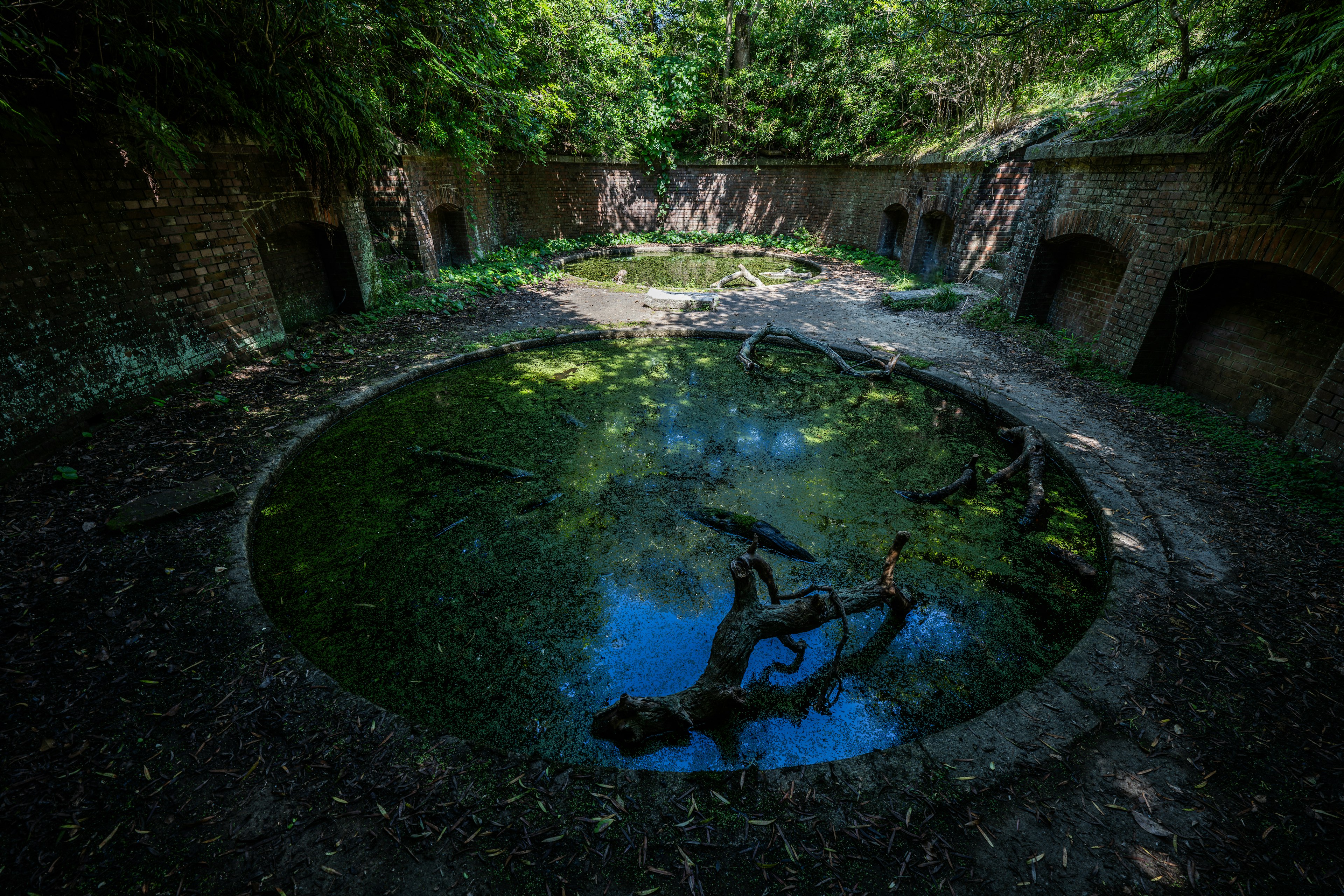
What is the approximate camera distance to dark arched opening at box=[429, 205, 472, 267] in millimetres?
10344

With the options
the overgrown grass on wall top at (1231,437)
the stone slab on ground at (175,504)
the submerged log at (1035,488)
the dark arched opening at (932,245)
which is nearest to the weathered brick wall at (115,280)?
the stone slab on ground at (175,504)

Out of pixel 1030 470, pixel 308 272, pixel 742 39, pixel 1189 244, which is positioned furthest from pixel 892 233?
pixel 308 272

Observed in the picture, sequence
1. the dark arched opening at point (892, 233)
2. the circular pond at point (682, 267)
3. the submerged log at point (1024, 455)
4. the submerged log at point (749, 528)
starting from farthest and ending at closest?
the dark arched opening at point (892, 233) → the circular pond at point (682, 267) → the submerged log at point (1024, 455) → the submerged log at point (749, 528)

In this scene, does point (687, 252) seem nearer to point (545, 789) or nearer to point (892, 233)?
point (892, 233)

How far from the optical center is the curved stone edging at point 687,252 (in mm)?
12492

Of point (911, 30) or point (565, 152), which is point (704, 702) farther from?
point (565, 152)

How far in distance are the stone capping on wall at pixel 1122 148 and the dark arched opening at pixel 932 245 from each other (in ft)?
12.4

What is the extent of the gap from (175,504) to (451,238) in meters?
8.93

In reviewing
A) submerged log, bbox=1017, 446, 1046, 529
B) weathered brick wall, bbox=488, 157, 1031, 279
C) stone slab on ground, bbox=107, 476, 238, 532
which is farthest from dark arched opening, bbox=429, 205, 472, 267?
submerged log, bbox=1017, 446, 1046, 529

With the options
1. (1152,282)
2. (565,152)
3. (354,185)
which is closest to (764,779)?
(1152,282)

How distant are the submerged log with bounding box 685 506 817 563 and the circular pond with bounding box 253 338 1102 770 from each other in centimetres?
5

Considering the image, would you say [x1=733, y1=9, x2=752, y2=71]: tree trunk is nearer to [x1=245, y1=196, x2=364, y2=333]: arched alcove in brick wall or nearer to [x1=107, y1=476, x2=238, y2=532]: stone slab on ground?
[x1=245, y1=196, x2=364, y2=333]: arched alcove in brick wall

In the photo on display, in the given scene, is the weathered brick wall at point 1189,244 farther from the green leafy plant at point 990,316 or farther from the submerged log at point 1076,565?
the submerged log at point 1076,565

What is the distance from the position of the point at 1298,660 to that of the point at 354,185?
975cm
